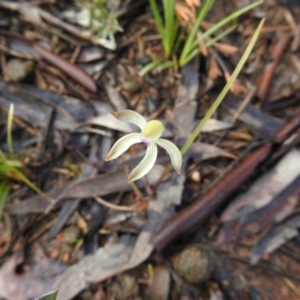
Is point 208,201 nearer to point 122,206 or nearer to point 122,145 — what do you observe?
point 122,206

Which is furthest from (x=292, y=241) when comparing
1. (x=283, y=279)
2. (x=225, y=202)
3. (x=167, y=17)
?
(x=167, y=17)

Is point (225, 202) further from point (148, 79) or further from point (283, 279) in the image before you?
point (148, 79)

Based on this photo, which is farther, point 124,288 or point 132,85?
point 132,85

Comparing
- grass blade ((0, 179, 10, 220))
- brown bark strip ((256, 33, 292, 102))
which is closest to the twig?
grass blade ((0, 179, 10, 220))

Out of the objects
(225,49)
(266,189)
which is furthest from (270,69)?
(266,189)

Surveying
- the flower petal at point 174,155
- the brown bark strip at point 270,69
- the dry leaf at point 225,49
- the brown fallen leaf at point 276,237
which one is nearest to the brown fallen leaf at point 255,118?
the brown bark strip at point 270,69

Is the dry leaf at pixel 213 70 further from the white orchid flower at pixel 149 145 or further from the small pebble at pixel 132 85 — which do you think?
the white orchid flower at pixel 149 145

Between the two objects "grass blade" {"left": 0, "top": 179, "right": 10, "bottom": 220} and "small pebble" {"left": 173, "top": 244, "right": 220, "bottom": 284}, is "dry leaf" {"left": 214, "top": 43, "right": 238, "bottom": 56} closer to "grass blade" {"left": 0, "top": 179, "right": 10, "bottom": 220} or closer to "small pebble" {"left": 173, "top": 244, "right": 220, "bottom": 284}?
"small pebble" {"left": 173, "top": 244, "right": 220, "bottom": 284}
